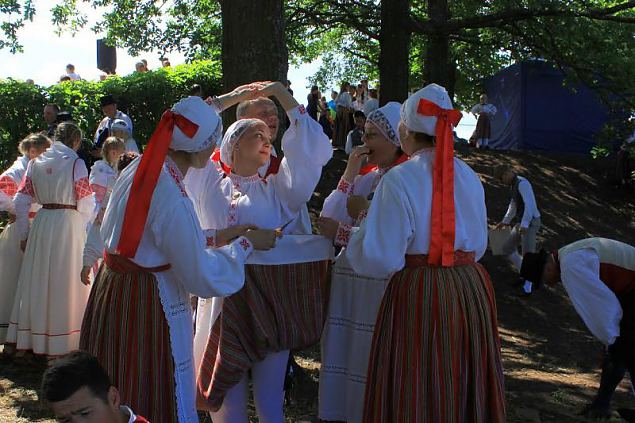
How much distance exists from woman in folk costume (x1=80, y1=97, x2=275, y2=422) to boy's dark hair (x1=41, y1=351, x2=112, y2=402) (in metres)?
0.68

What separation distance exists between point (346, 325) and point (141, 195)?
1490 mm

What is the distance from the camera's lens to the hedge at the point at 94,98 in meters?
11.2

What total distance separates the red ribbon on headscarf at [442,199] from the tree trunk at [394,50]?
6936mm

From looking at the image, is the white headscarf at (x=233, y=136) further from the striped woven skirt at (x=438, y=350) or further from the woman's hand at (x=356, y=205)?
the striped woven skirt at (x=438, y=350)

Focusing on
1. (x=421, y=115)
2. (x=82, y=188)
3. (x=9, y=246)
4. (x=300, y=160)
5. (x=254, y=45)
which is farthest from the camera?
(x=9, y=246)

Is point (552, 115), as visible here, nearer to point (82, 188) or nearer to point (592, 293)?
point (82, 188)

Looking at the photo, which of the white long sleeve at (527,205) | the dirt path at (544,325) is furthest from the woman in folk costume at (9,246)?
the white long sleeve at (527,205)

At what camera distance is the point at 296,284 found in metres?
3.87

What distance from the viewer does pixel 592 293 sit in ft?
13.6

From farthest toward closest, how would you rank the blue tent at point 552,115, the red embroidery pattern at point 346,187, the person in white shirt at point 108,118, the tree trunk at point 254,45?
the blue tent at point 552,115
the person in white shirt at point 108,118
the tree trunk at point 254,45
the red embroidery pattern at point 346,187

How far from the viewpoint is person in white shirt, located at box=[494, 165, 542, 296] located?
10067 millimetres

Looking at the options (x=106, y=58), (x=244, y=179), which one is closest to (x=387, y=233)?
(x=244, y=179)

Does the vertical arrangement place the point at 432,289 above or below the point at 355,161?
below

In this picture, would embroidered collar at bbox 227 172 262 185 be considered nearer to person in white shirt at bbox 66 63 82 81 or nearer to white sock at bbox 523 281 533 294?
Answer: white sock at bbox 523 281 533 294
